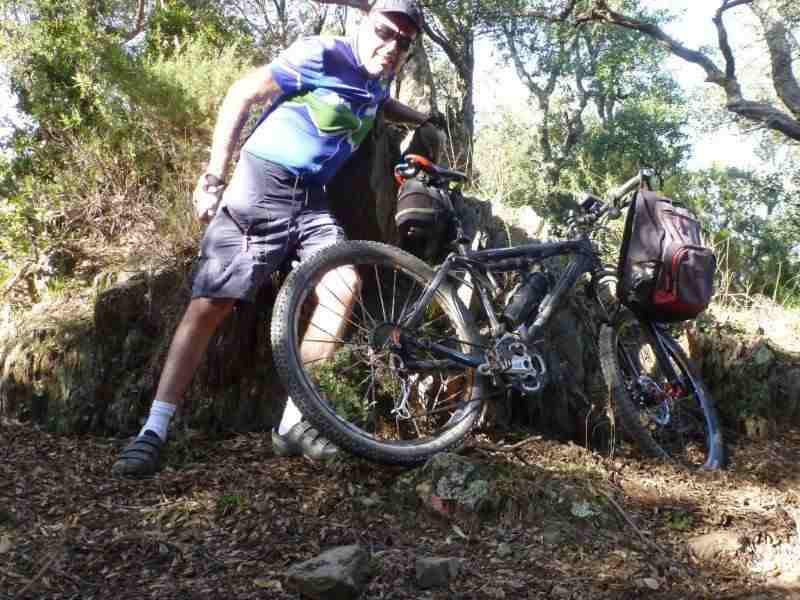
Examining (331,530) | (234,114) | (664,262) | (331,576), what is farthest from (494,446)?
(234,114)

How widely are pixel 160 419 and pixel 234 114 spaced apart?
1.34 m

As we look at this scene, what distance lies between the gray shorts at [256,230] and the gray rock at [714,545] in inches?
75.1

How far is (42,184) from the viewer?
15.3 feet

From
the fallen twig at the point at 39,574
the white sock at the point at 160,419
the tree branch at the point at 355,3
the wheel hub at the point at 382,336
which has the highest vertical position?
the tree branch at the point at 355,3

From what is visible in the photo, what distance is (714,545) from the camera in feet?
8.21

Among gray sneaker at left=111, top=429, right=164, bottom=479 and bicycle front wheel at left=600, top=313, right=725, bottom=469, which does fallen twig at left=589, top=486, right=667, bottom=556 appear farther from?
gray sneaker at left=111, top=429, right=164, bottom=479

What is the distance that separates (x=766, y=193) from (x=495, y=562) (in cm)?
1560

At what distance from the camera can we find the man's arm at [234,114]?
9.72 feet

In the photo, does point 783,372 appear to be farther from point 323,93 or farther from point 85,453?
point 85,453

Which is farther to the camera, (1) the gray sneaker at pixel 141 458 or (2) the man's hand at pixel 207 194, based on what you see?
(2) the man's hand at pixel 207 194

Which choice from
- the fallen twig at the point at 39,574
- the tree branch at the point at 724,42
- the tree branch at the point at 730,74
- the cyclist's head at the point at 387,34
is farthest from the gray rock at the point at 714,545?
the tree branch at the point at 724,42

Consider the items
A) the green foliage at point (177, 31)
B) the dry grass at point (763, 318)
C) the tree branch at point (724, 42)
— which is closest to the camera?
the dry grass at point (763, 318)

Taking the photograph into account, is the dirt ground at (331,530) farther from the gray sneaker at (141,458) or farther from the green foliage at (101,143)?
the green foliage at (101,143)

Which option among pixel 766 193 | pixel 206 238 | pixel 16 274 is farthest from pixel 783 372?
pixel 766 193
